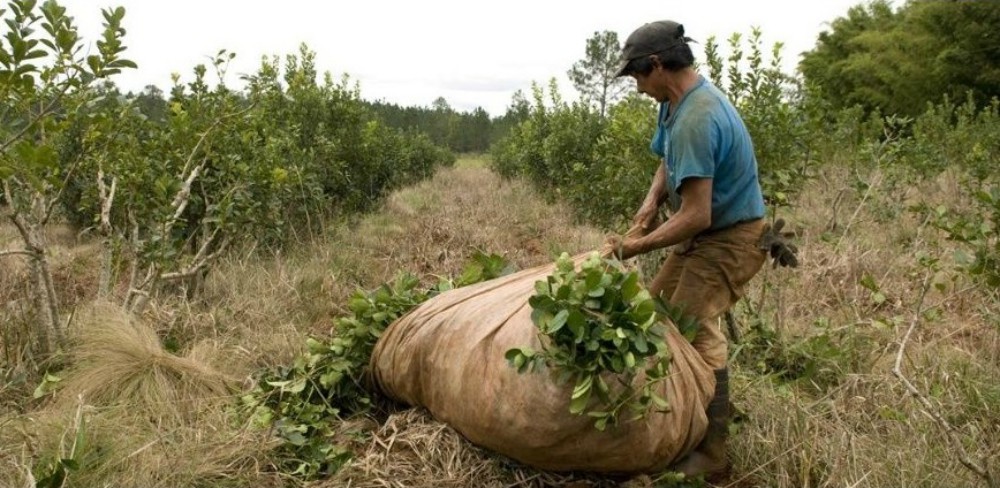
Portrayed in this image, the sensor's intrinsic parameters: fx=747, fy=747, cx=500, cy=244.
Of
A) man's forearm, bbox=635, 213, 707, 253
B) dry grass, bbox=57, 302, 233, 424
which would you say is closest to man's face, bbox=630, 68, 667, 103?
man's forearm, bbox=635, 213, 707, 253

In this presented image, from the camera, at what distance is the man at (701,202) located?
2.74 metres

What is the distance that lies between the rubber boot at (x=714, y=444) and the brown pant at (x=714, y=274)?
0.13 m

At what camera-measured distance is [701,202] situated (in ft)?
8.95

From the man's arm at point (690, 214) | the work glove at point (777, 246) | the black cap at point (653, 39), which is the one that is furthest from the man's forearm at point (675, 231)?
the black cap at point (653, 39)

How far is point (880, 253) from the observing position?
6.09 meters

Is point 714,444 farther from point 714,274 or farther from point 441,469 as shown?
point 441,469

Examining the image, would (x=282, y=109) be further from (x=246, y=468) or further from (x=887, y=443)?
(x=887, y=443)

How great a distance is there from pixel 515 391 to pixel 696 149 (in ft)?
3.56

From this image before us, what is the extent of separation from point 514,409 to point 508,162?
1369 centimetres

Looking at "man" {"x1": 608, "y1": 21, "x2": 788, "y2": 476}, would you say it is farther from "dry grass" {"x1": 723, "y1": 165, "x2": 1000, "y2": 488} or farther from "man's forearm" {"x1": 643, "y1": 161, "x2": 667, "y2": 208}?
Answer: "dry grass" {"x1": 723, "y1": 165, "x2": 1000, "y2": 488}

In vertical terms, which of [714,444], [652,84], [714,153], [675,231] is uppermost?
[652,84]

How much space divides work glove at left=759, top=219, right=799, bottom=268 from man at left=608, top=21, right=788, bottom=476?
1.1 inches

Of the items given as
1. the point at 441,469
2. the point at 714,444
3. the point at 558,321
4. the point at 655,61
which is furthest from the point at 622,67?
the point at 441,469

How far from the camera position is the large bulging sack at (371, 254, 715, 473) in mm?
2584
